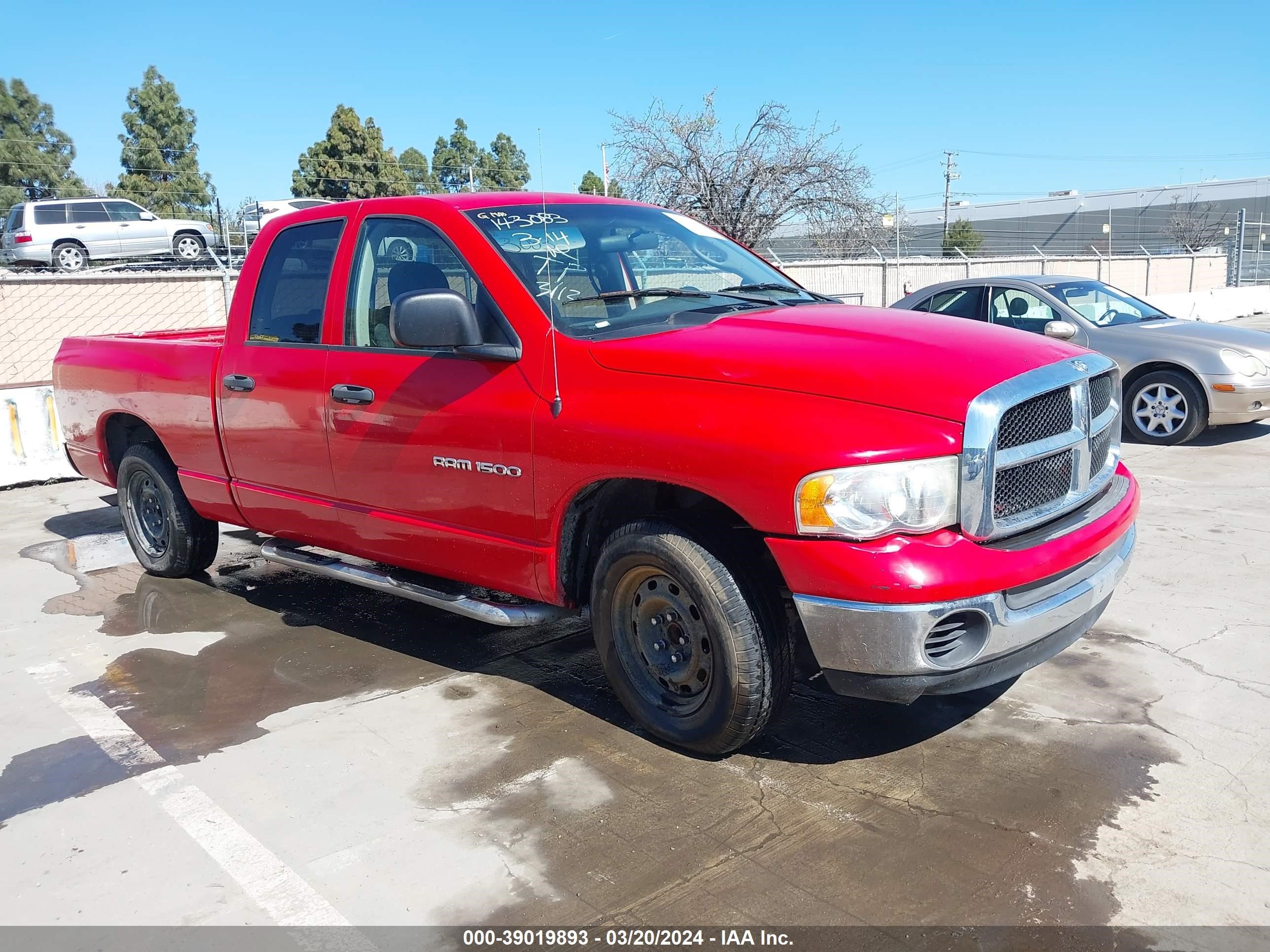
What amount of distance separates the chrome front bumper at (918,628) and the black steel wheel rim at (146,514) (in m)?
4.47

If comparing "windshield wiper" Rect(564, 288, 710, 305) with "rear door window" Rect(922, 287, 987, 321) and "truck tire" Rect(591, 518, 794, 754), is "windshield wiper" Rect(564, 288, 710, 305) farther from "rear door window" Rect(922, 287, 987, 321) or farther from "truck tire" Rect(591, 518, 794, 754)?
"rear door window" Rect(922, 287, 987, 321)

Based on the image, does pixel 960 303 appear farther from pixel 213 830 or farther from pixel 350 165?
pixel 350 165

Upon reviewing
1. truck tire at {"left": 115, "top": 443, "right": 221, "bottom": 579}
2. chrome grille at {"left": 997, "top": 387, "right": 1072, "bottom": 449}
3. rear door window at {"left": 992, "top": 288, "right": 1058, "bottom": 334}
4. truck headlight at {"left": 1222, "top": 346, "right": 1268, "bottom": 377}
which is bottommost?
truck tire at {"left": 115, "top": 443, "right": 221, "bottom": 579}

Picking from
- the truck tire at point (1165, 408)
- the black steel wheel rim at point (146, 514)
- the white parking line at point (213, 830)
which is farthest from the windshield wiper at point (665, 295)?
the truck tire at point (1165, 408)

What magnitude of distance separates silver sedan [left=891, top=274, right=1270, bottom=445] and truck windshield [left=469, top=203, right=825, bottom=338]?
175 inches

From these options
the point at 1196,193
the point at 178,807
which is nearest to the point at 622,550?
the point at 178,807

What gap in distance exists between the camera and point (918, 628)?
9.87 feet

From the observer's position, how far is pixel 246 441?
5.13 metres

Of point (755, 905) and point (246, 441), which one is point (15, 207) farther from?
point (755, 905)

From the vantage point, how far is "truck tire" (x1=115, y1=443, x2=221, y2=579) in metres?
5.94

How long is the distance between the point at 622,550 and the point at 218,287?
515 inches

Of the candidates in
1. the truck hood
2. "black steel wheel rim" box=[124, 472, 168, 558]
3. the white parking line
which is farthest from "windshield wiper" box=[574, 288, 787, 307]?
"black steel wheel rim" box=[124, 472, 168, 558]

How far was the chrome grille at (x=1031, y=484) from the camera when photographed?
10.5 feet

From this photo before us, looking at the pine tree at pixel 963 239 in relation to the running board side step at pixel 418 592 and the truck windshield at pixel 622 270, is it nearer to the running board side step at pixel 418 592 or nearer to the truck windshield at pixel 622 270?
the truck windshield at pixel 622 270
